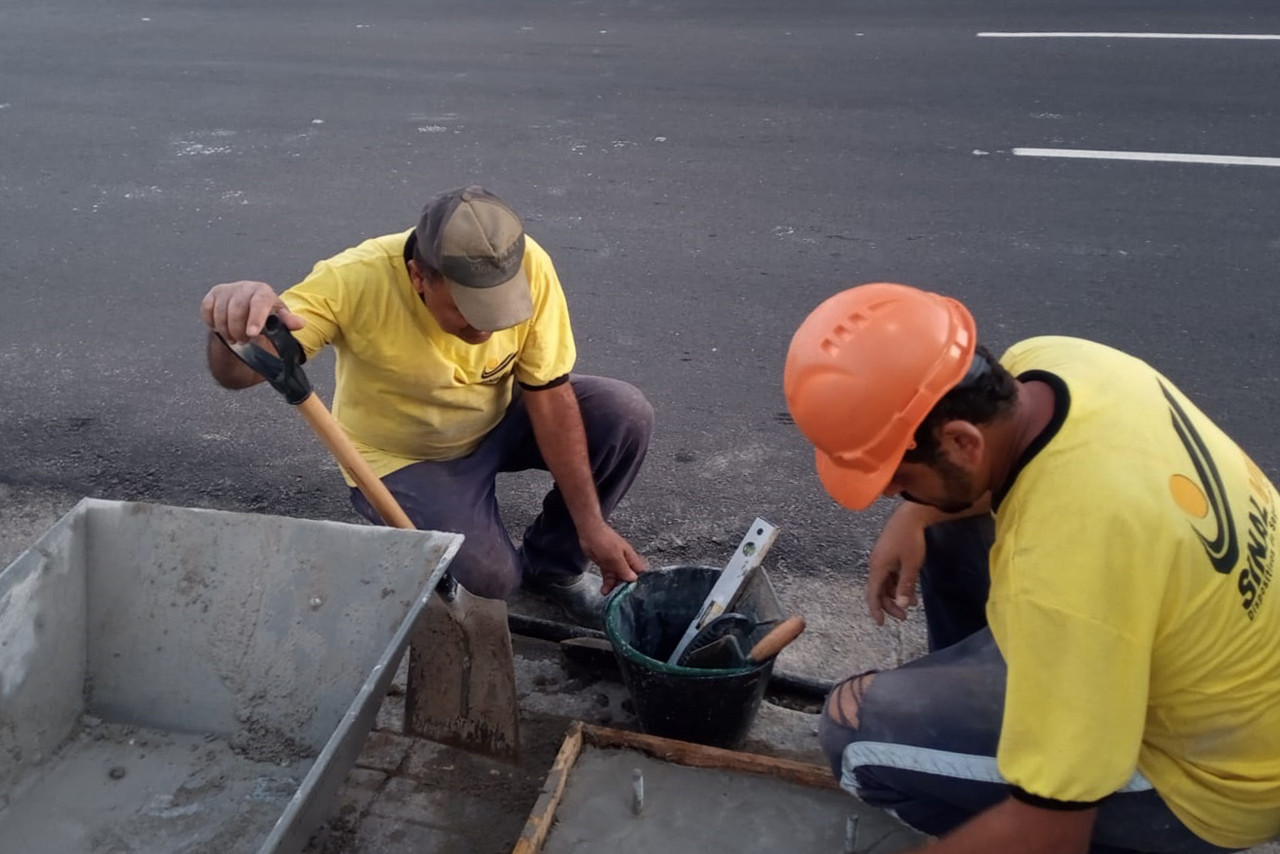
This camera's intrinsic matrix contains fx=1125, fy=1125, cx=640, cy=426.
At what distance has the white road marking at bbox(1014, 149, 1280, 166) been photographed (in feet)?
20.6

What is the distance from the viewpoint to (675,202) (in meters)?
A: 6.27

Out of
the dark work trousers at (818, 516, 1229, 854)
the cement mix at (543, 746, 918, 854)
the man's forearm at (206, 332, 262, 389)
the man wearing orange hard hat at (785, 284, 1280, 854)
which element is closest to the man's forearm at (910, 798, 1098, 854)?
the man wearing orange hard hat at (785, 284, 1280, 854)

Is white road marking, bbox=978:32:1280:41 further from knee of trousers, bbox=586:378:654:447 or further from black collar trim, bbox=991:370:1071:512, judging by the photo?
black collar trim, bbox=991:370:1071:512

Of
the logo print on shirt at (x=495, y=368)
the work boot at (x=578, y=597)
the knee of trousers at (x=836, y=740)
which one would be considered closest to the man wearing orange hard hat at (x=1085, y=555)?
the knee of trousers at (x=836, y=740)

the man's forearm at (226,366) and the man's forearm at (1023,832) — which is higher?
the man's forearm at (226,366)

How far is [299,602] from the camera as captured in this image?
104 inches

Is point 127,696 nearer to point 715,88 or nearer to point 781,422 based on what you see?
point 781,422

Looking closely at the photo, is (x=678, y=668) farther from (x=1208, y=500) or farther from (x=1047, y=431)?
(x=1208, y=500)

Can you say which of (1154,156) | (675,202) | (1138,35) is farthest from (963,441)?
(1138,35)

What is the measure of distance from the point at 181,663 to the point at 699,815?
132cm

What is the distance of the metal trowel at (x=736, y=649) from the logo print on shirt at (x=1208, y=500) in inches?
39.6

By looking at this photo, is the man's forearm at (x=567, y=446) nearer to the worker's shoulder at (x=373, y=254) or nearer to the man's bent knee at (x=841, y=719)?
the worker's shoulder at (x=373, y=254)

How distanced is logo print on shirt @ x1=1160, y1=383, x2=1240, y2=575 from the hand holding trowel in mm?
1619

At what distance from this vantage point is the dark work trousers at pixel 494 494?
119 inches
